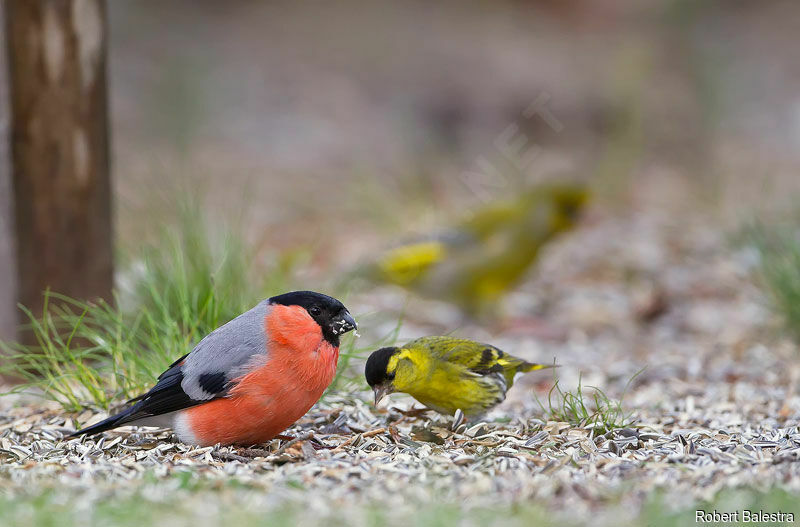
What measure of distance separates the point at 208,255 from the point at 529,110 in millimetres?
7858

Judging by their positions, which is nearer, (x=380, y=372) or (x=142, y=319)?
(x=380, y=372)

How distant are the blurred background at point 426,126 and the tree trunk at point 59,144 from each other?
11 centimetres

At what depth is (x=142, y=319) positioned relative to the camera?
17.0 feet

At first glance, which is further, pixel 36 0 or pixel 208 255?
pixel 208 255

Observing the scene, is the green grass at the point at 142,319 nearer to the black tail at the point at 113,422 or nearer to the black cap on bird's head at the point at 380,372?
the black tail at the point at 113,422

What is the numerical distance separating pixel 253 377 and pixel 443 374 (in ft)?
2.94

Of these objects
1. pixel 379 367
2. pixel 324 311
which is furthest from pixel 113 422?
pixel 379 367

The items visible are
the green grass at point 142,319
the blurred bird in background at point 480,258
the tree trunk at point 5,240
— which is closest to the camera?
the green grass at point 142,319

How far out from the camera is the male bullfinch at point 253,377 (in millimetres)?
3719

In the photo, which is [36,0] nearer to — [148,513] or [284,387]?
[284,387]

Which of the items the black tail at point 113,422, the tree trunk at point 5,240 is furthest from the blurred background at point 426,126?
the black tail at point 113,422

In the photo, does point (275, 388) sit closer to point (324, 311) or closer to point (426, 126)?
point (324, 311)

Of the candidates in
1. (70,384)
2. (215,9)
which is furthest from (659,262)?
(215,9)

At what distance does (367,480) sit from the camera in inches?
140
